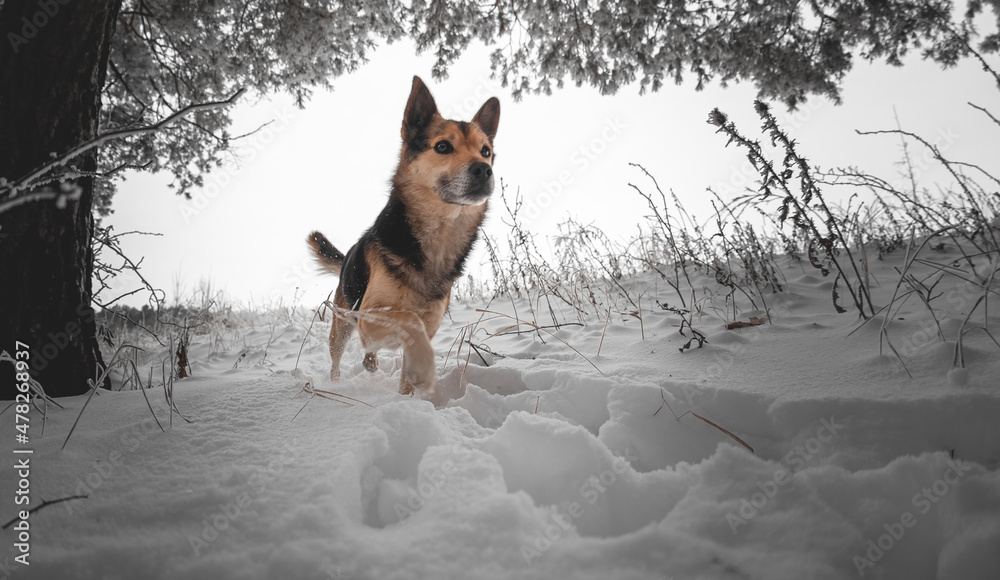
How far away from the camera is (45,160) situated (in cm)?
181

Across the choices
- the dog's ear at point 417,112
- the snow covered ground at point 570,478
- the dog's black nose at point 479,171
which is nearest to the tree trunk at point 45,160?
the snow covered ground at point 570,478

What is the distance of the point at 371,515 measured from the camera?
95 centimetres

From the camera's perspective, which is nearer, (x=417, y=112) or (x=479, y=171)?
(x=479, y=171)

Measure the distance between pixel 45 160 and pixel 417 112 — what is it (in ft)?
6.72

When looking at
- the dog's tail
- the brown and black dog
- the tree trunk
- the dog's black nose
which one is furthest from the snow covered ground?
the dog's tail

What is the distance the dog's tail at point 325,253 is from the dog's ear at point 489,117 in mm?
2022

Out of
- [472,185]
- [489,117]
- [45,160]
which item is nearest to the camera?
[45,160]

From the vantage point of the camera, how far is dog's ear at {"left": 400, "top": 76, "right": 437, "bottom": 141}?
112 inches

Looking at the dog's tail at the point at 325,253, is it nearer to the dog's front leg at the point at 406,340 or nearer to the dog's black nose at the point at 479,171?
the dog's front leg at the point at 406,340

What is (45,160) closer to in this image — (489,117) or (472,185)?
(472,185)

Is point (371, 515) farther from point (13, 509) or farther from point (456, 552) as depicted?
point (13, 509)

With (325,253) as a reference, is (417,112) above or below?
above

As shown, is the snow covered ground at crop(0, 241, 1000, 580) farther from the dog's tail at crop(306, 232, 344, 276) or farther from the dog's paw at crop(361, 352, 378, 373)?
the dog's tail at crop(306, 232, 344, 276)

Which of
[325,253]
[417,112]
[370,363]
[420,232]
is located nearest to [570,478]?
[420,232]
